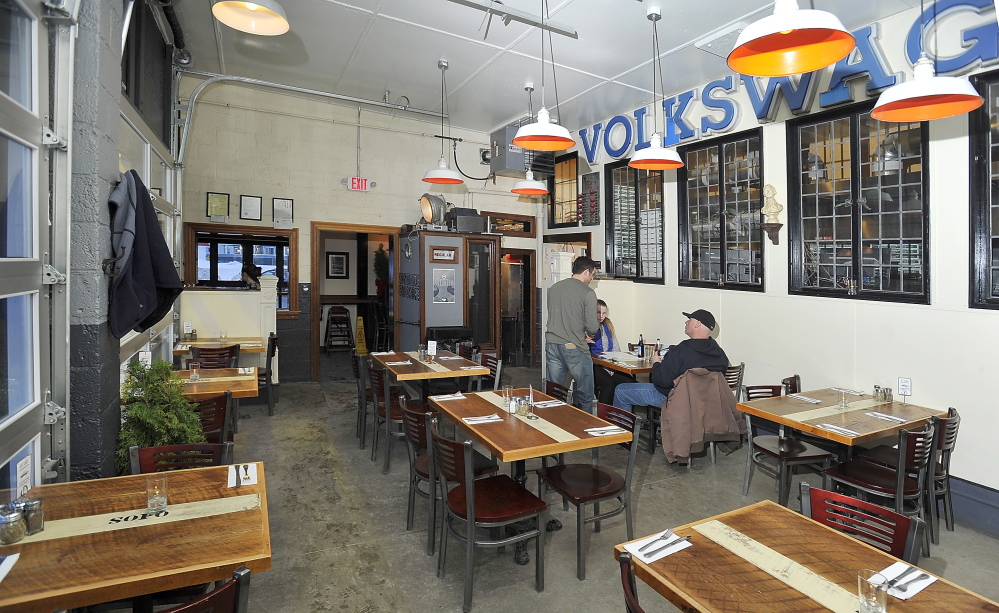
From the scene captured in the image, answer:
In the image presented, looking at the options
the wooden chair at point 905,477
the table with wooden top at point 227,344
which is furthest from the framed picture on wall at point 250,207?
the wooden chair at point 905,477

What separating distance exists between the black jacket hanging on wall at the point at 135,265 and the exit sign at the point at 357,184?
5122 mm

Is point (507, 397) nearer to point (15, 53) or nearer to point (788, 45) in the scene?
point (788, 45)

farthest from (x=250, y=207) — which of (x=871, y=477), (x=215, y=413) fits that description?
(x=871, y=477)

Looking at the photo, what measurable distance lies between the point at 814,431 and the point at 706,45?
11.4ft

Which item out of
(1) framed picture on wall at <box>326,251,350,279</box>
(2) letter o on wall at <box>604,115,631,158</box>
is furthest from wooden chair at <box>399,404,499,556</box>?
(1) framed picture on wall at <box>326,251,350,279</box>

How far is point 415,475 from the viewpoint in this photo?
11.3 feet

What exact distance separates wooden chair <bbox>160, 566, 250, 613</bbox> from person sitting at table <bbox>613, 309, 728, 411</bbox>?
3.43 metres

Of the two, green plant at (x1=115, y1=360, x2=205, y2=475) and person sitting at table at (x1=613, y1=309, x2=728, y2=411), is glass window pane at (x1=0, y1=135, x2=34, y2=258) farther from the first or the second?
person sitting at table at (x1=613, y1=309, x2=728, y2=411)

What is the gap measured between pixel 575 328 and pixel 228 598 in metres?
Answer: 4.20

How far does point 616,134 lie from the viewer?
753 centimetres

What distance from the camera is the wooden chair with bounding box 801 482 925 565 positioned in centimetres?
189

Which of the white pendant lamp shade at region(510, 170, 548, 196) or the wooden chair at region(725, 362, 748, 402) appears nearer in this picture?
the wooden chair at region(725, 362, 748, 402)

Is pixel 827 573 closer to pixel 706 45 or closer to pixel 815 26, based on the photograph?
pixel 815 26

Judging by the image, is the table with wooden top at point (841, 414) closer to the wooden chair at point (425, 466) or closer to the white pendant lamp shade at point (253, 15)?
the wooden chair at point (425, 466)
